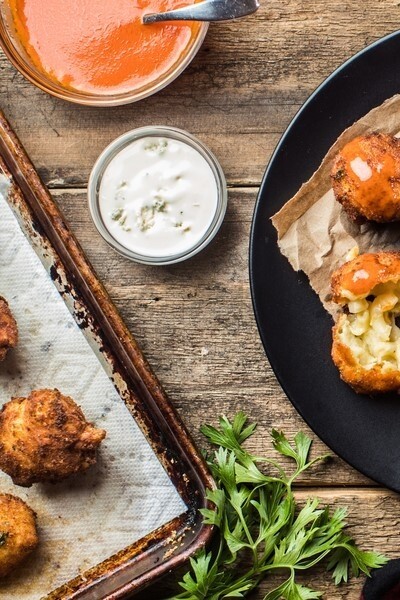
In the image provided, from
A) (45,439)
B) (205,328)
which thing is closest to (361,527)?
(205,328)

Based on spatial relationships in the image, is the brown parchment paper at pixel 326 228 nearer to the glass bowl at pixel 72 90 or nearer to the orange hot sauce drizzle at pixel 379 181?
the orange hot sauce drizzle at pixel 379 181

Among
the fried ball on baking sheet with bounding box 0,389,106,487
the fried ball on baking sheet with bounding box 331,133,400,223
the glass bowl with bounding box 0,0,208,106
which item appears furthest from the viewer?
the glass bowl with bounding box 0,0,208,106

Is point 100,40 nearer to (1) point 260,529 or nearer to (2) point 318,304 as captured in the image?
(2) point 318,304

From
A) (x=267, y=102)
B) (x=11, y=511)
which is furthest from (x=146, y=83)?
(x=11, y=511)

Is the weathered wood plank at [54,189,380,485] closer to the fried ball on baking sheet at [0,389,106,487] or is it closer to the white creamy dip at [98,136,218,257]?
the white creamy dip at [98,136,218,257]

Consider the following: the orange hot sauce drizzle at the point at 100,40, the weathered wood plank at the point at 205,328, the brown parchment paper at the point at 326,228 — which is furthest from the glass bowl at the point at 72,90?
the brown parchment paper at the point at 326,228

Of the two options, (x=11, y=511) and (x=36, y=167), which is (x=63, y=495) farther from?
(x=36, y=167)

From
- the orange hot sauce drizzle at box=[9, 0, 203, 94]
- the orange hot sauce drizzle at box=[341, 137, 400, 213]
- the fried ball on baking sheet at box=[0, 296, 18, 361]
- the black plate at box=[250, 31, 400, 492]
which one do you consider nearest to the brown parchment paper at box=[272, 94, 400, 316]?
the black plate at box=[250, 31, 400, 492]
